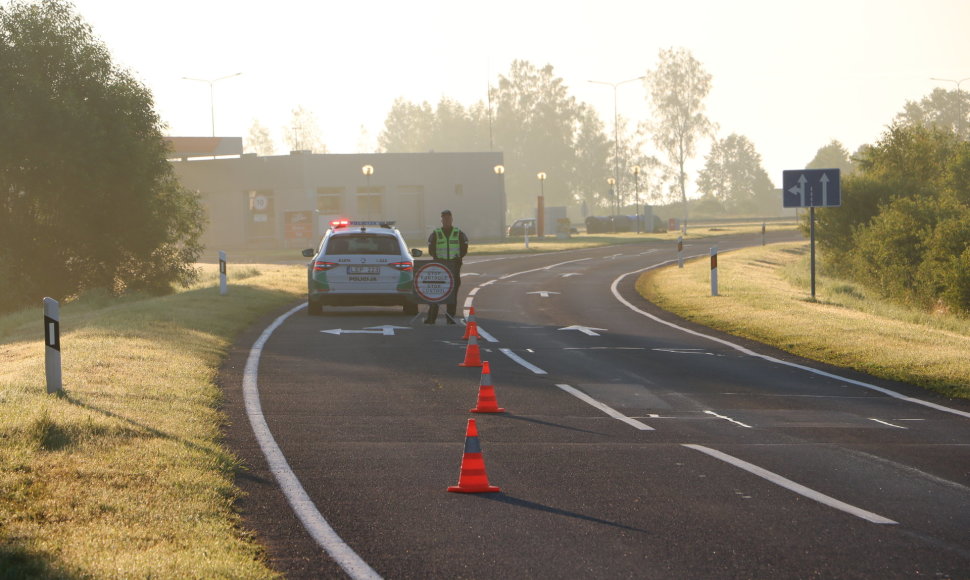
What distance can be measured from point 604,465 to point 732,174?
152578mm

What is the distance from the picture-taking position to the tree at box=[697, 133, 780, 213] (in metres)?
156

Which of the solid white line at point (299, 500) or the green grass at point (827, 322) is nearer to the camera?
the solid white line at point (299, 500)

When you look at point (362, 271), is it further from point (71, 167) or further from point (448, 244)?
point (71, 167)

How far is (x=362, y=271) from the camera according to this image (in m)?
21.7

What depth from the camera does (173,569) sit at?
228 inches

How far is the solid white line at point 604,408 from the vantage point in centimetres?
1075

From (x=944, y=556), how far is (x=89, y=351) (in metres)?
11.2

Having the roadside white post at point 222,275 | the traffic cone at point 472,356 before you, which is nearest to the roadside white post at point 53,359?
the traffic cone at point 472,356

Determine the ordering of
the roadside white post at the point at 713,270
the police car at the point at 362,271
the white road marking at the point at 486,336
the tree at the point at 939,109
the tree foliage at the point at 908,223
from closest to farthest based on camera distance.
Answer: the white road marking at the point at 486,336
the police car at the point at 362,271
the roadside white post at the point at 713,270
the tree foliage at the point at 908,223
the tree at the point at 939,109

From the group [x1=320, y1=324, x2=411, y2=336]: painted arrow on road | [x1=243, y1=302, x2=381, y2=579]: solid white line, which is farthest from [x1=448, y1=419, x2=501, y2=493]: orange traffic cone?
[x1=320, y1=324, x2=411, y2=336]: painted arrow on road

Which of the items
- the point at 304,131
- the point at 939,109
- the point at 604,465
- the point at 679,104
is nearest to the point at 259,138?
the point at 304,131

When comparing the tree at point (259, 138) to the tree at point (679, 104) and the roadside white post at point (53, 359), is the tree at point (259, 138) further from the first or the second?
the roadside white post at point (53, 359)

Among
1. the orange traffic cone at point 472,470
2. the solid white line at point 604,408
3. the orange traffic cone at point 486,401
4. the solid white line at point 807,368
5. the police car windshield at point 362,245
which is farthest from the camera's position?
the police car windshield at point 362,245

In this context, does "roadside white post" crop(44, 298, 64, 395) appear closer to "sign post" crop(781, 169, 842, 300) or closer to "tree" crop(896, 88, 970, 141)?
"sign post" crop(781, 169, 842, 300)
